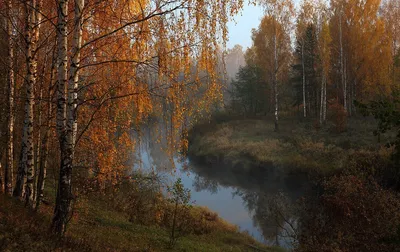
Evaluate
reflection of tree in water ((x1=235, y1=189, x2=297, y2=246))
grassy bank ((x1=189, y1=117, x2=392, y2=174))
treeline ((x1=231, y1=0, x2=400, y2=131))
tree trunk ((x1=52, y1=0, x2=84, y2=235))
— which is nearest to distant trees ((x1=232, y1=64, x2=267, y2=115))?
treeline ((x1=231, y1=0, x2=400, y2=131))

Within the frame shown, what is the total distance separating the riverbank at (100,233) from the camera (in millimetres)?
4613

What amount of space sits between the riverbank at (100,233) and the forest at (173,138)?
0.16 feet

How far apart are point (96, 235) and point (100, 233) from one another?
470 millimetres

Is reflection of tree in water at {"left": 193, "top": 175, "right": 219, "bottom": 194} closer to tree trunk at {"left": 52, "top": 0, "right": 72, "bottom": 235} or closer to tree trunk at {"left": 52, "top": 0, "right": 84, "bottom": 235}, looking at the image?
tree trunk at {"left": 52, "top": 0, "right": 72, "bottom": 235}

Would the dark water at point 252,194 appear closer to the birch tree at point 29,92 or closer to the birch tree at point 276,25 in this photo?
the birch tree at point 29,92

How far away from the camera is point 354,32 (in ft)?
98.8

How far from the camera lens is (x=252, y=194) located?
749 inches

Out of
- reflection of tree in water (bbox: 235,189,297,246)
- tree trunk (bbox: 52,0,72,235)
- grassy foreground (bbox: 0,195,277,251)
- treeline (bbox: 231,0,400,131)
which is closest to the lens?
grassy foreground (bbox: 0,195,277,251)

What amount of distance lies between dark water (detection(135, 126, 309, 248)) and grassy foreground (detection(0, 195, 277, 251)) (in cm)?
166

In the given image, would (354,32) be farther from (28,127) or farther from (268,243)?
(28,127)

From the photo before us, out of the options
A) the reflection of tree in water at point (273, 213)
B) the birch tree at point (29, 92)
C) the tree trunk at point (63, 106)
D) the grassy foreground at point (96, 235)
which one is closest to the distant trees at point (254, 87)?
the reflection of tree in water at point (273, 213)

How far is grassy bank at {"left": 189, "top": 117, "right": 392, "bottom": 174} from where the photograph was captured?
67.1 ft

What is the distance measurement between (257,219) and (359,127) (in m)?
15.8

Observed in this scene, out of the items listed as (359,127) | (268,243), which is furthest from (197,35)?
(359,127)
